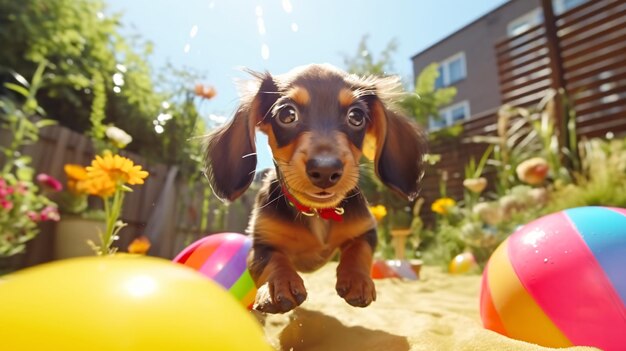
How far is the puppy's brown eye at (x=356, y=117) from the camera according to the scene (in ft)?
5.60

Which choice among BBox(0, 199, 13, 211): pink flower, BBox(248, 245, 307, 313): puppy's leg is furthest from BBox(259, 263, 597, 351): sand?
BBox(0, 199, 13, 211): pink flower

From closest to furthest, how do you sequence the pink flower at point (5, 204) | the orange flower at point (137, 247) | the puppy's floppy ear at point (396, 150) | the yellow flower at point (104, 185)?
the puppy's floppy ear at point (396, 150) → the yellow flower at point (104, 185) → the orange flower at point (137, 247) → the pink flower at point (5, 204)

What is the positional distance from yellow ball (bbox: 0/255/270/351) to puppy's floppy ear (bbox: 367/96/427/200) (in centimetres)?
119

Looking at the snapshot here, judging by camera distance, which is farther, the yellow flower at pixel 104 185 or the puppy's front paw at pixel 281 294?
the yellow flower at pixel 104 185

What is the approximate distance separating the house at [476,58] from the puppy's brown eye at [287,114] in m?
14.4

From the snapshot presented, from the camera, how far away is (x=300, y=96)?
1665mm

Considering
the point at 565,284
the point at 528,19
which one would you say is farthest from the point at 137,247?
the point at 528,19

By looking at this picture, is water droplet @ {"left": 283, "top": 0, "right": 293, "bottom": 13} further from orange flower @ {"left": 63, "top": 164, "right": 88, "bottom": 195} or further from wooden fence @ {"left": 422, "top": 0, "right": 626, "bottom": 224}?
wooden fence @ {"left": 422, "top": 0, "right": 626, "bottom": 224}

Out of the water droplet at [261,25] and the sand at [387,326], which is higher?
the water droplet at [261,25]

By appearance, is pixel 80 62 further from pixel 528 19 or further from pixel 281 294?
pixel 528 19

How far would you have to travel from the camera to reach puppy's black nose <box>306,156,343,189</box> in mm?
1372

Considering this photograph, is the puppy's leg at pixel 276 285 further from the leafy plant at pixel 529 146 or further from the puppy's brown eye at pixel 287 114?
the leafy plant at pixel 529 146

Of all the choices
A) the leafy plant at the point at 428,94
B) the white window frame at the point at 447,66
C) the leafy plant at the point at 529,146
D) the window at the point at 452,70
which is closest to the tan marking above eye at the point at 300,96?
the leafy plant at the point at 529,146

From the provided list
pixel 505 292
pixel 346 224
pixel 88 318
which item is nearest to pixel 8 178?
pixel 346 224
